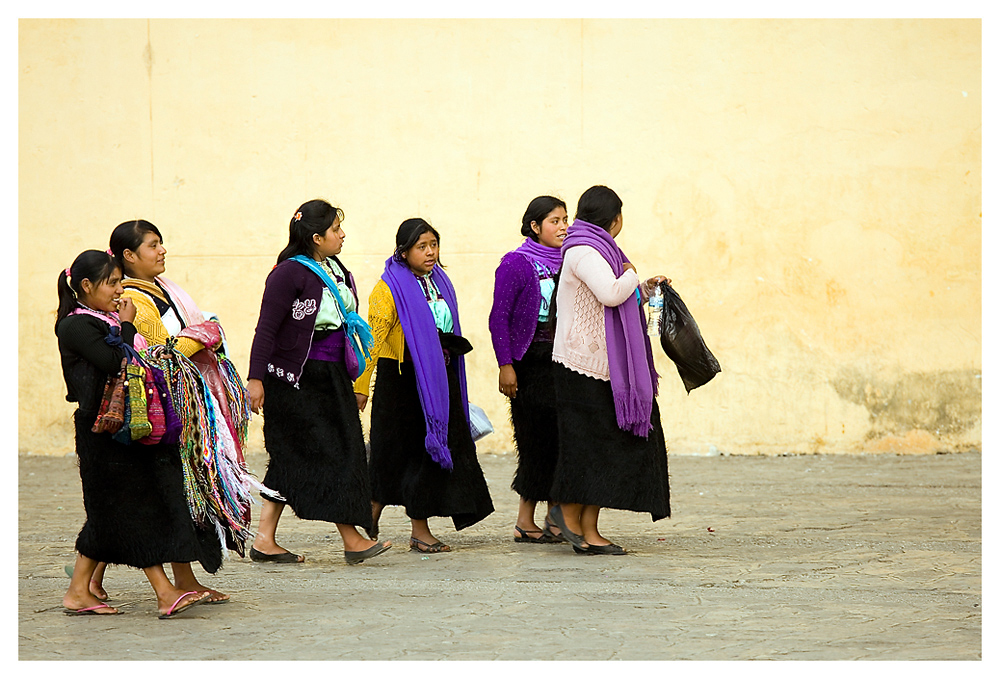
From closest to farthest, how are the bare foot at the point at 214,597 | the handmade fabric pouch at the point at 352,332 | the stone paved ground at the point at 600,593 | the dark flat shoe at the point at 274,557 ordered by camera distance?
the stone paved ground at the point at 600,593 < the bare foot at the point at 214,597 < the handmade fabric pouch at the point at 352,332 < the dark flat shoe at the point at 274,557

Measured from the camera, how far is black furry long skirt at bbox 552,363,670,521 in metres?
5.72

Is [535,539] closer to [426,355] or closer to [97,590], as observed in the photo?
Answer: [426,355]

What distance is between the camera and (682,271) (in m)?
9.84

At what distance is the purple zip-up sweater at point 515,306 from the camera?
241 inches

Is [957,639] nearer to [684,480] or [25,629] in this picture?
[25,629]

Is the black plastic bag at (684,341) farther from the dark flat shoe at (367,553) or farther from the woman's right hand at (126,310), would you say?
the woman's right hand at (126,310)

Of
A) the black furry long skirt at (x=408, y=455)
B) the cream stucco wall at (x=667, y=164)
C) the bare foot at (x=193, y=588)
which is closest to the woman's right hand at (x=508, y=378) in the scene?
the black furry long skirt at (x=408, y=455)

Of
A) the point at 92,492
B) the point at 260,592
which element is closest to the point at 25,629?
the point at 92,492

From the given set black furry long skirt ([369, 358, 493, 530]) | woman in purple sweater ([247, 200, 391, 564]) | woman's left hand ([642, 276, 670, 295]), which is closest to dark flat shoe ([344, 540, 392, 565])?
woman in purple sweater ([247, 200, 391, 564])

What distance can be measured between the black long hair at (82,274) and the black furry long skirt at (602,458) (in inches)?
89.8

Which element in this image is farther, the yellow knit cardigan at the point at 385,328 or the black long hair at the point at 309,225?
the yellow knit cardigan at the point at 385,328

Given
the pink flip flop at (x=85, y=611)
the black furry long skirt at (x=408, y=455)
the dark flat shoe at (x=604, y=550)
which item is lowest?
the dark flat shoe at (x=604, y=550)

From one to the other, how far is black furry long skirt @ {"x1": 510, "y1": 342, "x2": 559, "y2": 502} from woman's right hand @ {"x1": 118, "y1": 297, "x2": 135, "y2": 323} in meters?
2.23

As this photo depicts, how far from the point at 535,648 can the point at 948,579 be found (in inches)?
83.9
